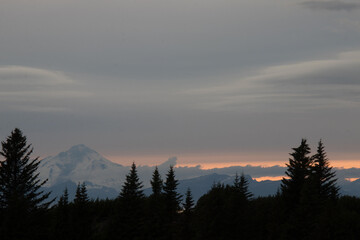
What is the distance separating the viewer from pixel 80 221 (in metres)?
76.7

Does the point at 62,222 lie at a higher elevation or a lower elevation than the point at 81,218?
lower

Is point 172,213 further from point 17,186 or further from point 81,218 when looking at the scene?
point 17,186

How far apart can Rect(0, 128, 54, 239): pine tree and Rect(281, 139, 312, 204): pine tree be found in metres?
35.5

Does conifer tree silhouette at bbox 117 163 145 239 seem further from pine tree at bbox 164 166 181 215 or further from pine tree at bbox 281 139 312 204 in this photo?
pine tree at bbox 281 139 312 204

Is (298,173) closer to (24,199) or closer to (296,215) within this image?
(296,215)

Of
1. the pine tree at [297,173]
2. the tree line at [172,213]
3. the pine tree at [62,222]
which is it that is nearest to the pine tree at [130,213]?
the tree line at [172,213]

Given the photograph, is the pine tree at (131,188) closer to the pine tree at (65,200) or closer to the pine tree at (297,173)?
the pine tree at (65,200)

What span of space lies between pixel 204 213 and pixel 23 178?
77.8 feet

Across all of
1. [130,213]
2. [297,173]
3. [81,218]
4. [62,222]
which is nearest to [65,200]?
[62,222]

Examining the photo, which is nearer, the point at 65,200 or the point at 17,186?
the point at 17,186

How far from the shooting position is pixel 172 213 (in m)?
83.2

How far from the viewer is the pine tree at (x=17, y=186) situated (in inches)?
2584

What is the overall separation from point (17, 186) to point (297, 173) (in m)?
40.7

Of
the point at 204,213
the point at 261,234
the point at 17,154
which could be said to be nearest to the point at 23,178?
the point at 17,154
